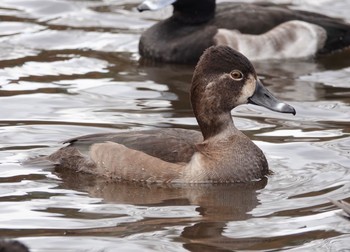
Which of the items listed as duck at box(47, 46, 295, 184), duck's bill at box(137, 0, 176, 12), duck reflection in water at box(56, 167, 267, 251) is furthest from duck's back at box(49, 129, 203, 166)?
duck's bill at box(137, 0, 176, 12)

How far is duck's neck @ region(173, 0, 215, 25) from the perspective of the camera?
12.5 meters

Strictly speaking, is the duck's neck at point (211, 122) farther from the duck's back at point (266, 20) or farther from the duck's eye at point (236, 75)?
the duck's back at point (266, 20)

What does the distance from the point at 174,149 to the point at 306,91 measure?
3.04 metres

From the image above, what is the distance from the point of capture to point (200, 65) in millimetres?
8641

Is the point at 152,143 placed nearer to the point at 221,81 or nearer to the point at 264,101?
the point at 221,81

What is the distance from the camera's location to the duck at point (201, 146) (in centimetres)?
842

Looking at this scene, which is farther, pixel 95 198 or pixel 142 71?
pixel 142 71

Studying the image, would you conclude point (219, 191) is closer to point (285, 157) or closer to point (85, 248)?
point (285, 157)

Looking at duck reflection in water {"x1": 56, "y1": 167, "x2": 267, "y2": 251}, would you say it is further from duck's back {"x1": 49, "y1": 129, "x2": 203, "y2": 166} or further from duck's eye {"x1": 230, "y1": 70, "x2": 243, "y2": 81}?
duck's eye {"x1": 230, "y1": 70, "x2": 243, "y2": 81}

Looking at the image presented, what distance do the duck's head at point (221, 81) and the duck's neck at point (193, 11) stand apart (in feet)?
12.9

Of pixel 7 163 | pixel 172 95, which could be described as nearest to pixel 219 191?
pixel 7 163

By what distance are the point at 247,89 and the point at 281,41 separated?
4.13m

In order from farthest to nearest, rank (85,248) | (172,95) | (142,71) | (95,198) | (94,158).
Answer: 1. (142,71)
2. (172,95)
3. (94,158)
4. (95,198)
5. (85,248)

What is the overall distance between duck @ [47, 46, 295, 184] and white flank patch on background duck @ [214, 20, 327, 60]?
3.71m
